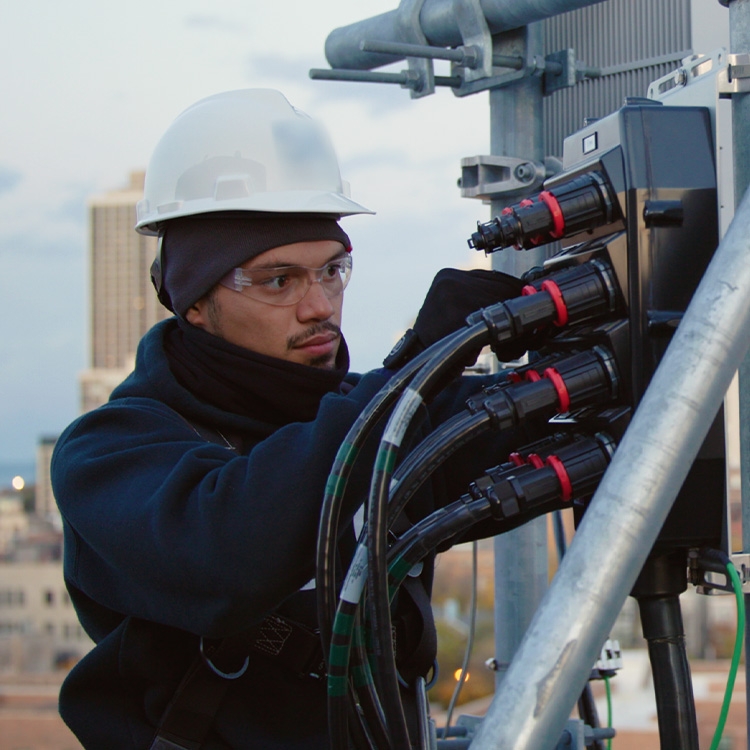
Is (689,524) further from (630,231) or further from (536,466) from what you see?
(630,231)

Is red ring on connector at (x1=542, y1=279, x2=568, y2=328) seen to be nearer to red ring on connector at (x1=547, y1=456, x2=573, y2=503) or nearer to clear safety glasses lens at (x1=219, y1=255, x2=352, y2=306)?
red ring on connector at (x1=547, y1=456, x2=573, y2=503)

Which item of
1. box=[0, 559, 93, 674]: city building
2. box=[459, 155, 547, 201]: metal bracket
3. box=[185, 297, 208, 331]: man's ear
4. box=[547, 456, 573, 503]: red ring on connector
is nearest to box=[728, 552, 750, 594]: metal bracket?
box=[547, 456, 573, 503]: red ring on connector

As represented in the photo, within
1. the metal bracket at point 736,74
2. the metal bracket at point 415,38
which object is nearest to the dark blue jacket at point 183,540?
the metal bracket at point 736,74

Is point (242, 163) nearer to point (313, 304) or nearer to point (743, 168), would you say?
point (313, 304)

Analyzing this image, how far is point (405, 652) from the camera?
173 cm

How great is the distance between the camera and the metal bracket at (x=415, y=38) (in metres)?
2.38

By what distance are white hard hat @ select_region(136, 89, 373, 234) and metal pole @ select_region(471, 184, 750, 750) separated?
1012mm

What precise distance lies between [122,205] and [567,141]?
170 ft

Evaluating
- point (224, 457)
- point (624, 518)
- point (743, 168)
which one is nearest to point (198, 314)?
point (224, 457)

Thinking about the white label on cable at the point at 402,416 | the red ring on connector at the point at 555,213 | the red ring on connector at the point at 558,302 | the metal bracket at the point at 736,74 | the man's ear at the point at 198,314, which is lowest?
the white label on cable at the point at 402,416

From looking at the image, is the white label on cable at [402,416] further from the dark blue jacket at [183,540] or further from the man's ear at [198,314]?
the man's ear at [198,314]

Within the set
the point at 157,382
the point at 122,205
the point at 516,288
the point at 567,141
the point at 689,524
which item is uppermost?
the point at 122,205

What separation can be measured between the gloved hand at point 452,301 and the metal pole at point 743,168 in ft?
1.00

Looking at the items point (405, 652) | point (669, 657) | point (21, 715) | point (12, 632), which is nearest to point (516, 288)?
point (669, 657)
